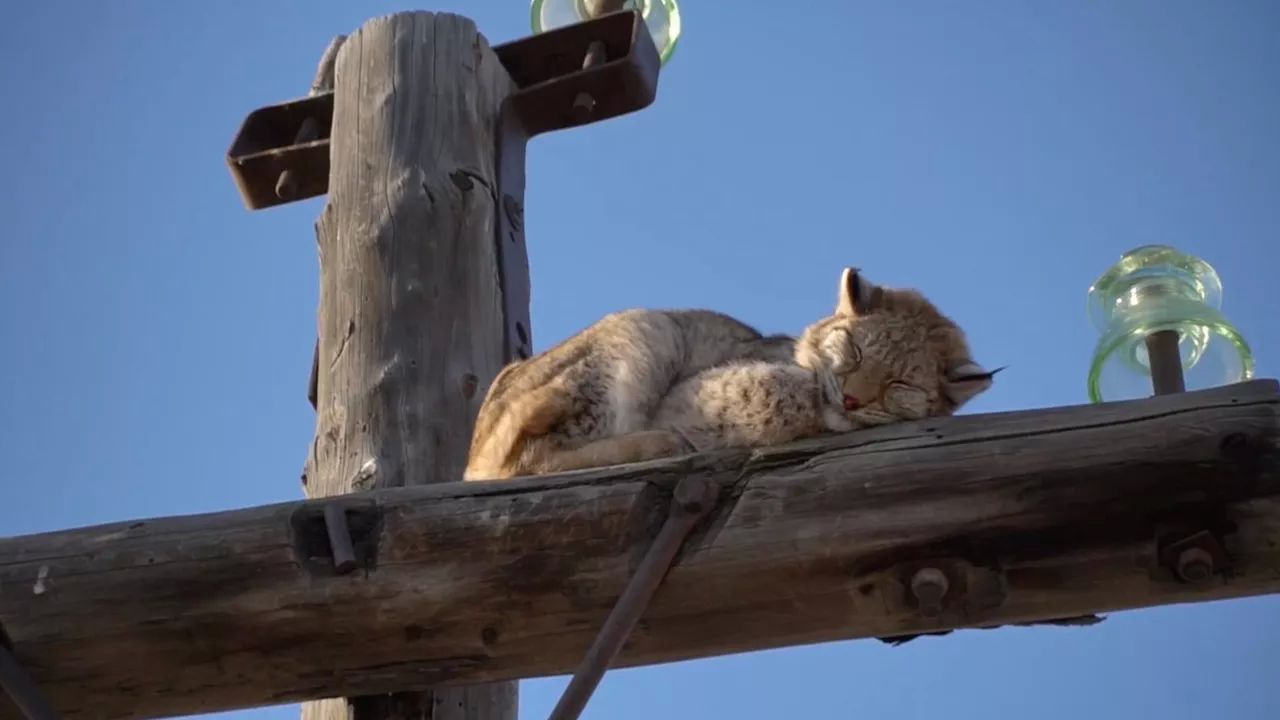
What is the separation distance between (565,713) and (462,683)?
26 centimetres

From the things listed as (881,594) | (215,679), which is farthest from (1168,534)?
(215,679)

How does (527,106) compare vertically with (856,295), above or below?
above

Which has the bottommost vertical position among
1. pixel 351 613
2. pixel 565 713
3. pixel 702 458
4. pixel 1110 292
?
pixel 565 713

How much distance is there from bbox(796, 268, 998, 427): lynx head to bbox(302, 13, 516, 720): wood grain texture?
30.0 inches

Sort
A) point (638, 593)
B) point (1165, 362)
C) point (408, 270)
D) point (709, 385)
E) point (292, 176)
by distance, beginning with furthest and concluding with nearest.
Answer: point (292, 176), point (408, 270), point (709, 385), point (1165, 362), point (638, 593)

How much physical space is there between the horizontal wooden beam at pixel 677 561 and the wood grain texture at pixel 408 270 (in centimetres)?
32

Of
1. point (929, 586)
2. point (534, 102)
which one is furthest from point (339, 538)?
point (534, 102)

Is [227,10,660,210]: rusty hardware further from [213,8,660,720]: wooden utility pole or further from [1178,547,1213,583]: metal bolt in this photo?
[1178,547,1213,583]: metal bolt

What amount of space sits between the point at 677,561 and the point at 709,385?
0.94 m

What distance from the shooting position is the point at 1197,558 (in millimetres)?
2703

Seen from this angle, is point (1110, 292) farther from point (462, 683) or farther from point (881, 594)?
point (462, 683)

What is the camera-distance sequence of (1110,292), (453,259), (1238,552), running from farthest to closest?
(453,259) → (1110,292) → (1238,552)

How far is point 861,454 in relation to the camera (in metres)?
2.92

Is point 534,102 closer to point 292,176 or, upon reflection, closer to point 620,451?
point 292,176
